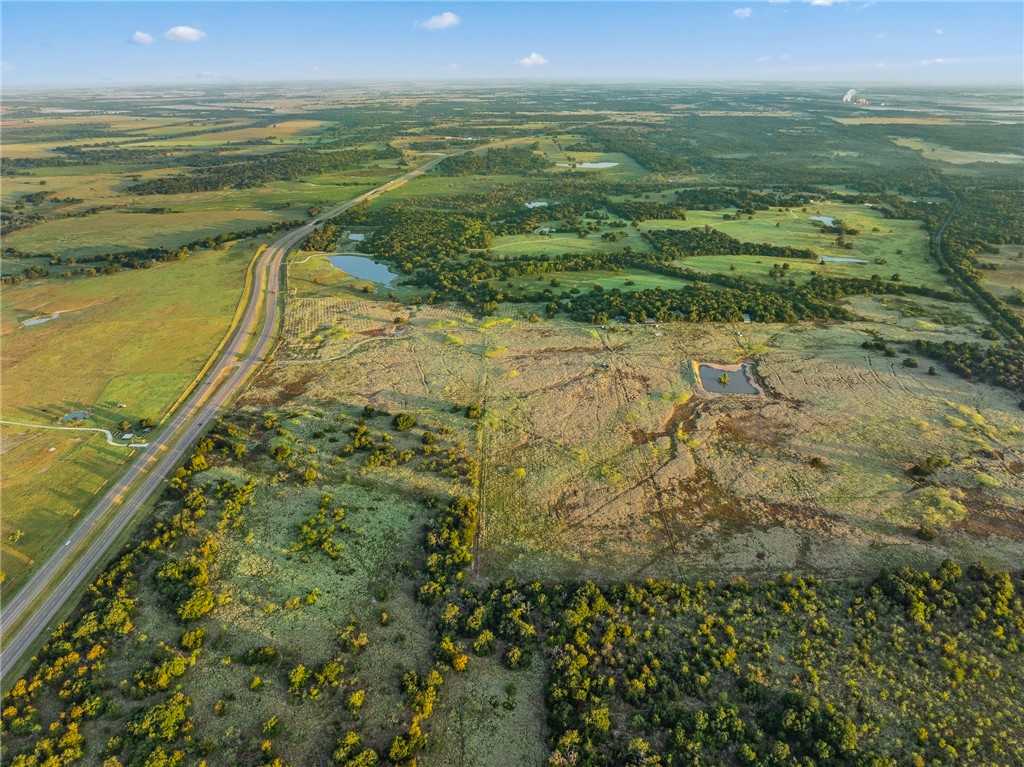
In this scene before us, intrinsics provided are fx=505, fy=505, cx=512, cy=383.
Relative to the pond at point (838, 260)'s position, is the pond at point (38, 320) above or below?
above

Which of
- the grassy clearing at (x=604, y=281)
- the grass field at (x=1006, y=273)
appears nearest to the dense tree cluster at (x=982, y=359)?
the grass field at (x=1006, y=273)

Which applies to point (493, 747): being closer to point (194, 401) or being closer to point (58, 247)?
point (194, 401)

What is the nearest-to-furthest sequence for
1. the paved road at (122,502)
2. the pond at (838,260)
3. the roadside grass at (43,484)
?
the paved road at (122,502)
the roadside grass at (43,484)
the pond at (838,260)

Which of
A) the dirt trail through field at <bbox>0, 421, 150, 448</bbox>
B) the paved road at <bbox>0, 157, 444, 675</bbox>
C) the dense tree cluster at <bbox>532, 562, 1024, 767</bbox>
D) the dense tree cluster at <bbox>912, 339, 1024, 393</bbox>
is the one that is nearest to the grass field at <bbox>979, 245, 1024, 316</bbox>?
the dense tree cluster at <bbox>912, 339, 1024, 393</bbox>

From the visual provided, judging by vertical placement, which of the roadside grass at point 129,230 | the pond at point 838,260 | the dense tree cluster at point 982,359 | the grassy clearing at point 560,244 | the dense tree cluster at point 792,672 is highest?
the roadside grass at point 129,230

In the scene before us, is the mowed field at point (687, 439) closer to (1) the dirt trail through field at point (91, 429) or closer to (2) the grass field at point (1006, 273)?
(1) the dirt trail through field at point (91, 429)
